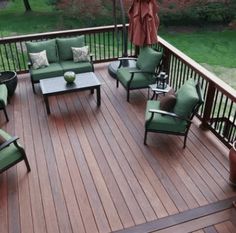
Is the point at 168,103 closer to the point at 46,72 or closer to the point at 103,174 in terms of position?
the point at 103,174

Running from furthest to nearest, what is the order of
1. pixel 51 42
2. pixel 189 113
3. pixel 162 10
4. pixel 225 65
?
1. pixel 162 10
2. pixel 225 65
3. pixel 51 42
4. pixel 189 113

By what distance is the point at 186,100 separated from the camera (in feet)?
13.1

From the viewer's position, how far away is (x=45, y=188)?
3633 millimetres

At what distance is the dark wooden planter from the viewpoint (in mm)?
5348

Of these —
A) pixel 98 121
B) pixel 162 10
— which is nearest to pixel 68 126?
pixel 98 121

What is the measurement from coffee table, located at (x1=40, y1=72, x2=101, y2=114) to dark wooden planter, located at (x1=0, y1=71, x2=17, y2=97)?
22.1 inches

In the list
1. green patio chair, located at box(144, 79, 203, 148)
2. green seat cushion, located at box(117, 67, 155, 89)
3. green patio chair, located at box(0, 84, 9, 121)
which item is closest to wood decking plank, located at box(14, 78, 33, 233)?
green patio chair, located at box(0, 84, 9, 121)

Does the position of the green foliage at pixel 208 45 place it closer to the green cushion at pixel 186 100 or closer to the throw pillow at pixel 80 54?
the throw pillow at pixel 80 54

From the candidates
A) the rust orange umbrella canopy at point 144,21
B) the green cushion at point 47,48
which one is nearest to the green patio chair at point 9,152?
the green cushion at point 47,48

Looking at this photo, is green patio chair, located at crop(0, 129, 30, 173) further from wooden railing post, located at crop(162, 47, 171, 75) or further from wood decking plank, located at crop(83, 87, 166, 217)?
wooden railing post, located at crop(162, 47, 171, 75)

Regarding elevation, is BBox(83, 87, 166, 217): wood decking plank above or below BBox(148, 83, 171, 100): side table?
below

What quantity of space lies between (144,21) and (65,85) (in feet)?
6.17

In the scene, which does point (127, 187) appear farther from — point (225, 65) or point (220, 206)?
point (225, 65)

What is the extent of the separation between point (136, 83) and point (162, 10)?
9.00 m
